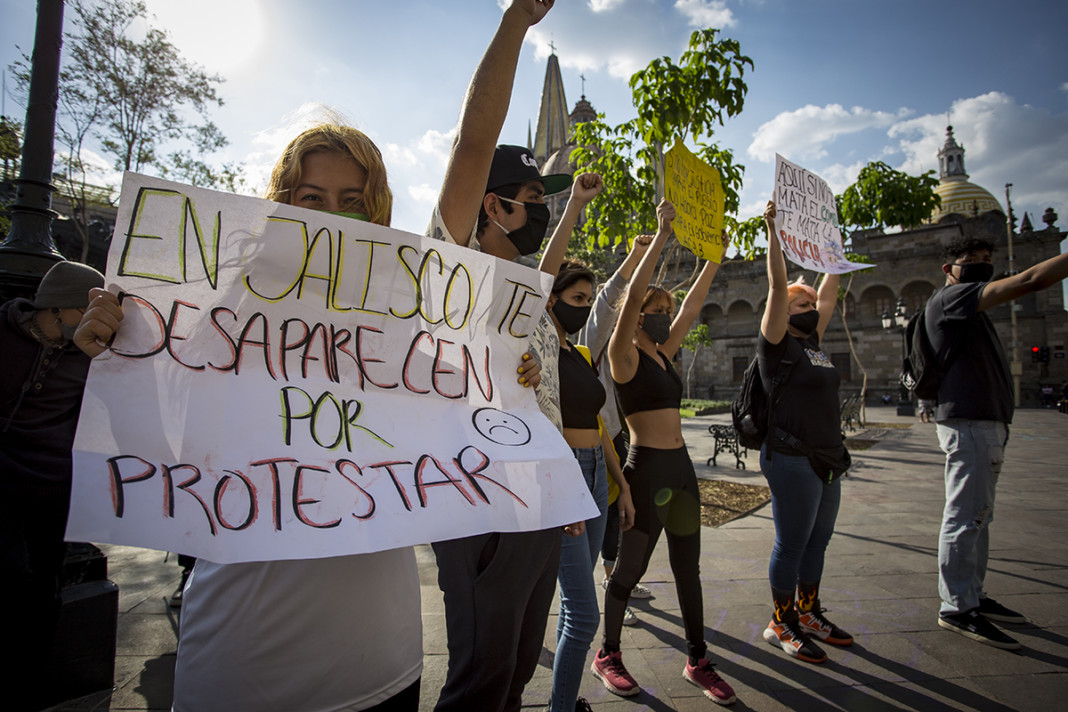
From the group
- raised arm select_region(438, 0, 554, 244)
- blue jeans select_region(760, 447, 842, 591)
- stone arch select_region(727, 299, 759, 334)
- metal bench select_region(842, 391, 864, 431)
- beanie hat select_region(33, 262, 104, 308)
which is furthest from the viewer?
stone arch select_region(727, 299, 759, 334)

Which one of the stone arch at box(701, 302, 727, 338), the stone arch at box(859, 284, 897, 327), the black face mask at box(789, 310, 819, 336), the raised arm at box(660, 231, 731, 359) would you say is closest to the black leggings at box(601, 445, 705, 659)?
Answer: the raised arm at box(660, 231, 731, 359)

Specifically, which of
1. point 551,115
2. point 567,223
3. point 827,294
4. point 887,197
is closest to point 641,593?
point 827,294

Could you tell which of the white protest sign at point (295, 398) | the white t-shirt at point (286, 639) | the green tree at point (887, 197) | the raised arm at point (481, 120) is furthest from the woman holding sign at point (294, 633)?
the green tree at point (887, 197)

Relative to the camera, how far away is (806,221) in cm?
389

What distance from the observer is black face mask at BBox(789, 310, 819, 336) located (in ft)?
10.3

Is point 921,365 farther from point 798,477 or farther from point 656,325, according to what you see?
point 656,325

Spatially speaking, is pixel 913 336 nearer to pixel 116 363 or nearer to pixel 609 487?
pixel 609 487

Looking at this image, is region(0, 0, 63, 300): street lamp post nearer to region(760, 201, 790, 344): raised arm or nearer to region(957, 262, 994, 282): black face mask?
region(760, 201, 790, 344): raised arm

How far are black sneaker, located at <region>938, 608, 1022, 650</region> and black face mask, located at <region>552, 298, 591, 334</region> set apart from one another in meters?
2.91

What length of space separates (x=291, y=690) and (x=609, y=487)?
69.7 inches

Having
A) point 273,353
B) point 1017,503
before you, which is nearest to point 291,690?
point 273,353

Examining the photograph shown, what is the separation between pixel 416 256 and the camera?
1.32m

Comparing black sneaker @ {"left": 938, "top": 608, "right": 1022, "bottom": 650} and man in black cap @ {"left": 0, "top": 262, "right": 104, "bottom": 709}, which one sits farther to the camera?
black sneaker @ {"left": 938, "top": 608, "right": 1022, "bottom": 650}

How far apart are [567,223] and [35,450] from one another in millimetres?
2456
